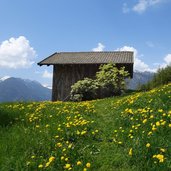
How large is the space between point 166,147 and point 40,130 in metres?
4.14

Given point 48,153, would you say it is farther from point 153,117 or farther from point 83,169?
point 153,117

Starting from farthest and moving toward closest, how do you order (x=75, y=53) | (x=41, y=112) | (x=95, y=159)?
(x=75, y=53)
(x=41, y=112)
(x=95, y=159)

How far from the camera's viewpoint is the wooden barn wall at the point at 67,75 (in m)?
38.0

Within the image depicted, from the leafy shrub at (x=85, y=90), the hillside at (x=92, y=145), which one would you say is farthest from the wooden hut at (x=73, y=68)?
the hillside at (x=92, y=145)

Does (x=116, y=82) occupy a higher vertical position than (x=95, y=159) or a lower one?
higher

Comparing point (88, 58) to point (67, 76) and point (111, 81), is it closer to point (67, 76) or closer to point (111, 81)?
point (67, 76)

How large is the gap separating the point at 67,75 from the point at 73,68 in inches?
39.9

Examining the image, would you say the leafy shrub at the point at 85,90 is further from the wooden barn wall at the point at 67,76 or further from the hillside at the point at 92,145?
the hillside at the point at 92,145

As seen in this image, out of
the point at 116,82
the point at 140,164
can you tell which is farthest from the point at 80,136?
the point at 116,82

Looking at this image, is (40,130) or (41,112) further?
(41,112)

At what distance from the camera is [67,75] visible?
38688 millimetres

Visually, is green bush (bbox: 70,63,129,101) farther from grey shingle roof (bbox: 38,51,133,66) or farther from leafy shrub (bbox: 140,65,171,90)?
leafy shrub (bbox: 140,65,171,90)

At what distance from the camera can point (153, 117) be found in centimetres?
981

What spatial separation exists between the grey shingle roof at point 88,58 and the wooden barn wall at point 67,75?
0.65m
